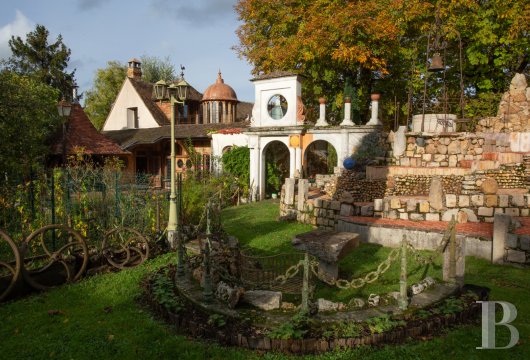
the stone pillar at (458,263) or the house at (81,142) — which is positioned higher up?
the house at (81,142)

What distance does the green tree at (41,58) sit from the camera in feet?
104

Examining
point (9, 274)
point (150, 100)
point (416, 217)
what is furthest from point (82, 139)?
point (416, 217)

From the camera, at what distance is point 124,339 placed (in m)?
5.25

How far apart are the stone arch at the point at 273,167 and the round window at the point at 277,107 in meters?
1.32

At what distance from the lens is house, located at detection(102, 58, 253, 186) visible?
1007 inches

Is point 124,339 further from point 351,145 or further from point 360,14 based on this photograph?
point 360,14

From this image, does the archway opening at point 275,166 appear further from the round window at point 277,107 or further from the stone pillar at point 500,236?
the stone pillar at point 500,236

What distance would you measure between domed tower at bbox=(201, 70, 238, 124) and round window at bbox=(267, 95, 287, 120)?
9.77 metres

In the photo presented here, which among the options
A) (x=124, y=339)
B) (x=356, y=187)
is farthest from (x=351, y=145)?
(x=124, y=339)

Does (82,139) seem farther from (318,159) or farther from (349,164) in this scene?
(349,164)

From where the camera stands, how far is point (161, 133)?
26312 millimetres

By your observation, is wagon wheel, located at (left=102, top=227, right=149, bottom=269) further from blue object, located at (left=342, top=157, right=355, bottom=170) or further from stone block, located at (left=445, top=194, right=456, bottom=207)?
blue object, located at (left=342, top=157, right=355, bottom=170)

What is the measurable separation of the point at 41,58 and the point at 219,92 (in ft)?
51.7

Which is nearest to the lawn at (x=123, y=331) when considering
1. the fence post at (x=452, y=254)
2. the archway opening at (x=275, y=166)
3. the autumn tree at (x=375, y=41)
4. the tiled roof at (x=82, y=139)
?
the fence post at (x=452, y=254)
